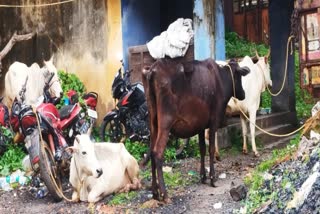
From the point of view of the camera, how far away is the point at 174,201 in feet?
20.9

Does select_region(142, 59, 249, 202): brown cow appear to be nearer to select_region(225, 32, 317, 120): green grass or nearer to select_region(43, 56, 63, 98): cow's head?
select_region(43, 56, 63, 98): cow's head

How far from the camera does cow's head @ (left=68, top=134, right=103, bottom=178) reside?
20.3 feet

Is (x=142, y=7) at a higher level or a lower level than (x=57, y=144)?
higher

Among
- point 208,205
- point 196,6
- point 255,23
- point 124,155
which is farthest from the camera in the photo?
point 255,23

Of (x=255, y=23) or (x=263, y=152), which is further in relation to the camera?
(x=255, y=23)

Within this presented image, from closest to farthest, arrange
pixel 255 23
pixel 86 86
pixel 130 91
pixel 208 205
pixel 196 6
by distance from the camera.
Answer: pixel 208 205
pixel 130 91
pixel 196 6
pixel 86 86
pixel 255 23

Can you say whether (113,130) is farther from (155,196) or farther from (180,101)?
(155,196)

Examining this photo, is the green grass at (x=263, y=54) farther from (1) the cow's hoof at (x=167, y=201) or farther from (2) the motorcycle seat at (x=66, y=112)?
(1) the cow's hoof at (x=167, y=201)

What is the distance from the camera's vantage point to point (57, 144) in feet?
23.4

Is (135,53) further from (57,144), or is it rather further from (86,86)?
(57,144)

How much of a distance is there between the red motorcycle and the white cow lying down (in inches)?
13.3

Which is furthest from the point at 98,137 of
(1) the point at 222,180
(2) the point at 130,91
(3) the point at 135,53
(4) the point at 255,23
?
(4) the point at 255,23

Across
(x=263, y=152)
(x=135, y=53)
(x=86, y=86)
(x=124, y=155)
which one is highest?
(x=135, y=53)

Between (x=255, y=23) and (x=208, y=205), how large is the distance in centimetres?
1666
